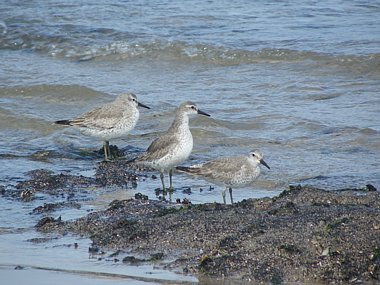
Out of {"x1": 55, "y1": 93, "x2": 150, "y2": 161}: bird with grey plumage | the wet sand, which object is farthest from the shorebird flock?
the wet sand

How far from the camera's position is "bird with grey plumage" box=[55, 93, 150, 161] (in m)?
11.4

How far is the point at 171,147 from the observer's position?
977 cm

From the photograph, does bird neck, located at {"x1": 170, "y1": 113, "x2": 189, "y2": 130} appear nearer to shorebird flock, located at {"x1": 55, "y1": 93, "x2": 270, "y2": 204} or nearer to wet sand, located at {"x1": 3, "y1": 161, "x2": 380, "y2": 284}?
shorebird flock, located at {"x1": 55, "y1": 93, "x2": 270, "y2": 204}

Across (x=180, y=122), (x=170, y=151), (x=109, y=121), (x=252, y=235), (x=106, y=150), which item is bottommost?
(x=106, y=150)

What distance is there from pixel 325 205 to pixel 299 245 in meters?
1.22

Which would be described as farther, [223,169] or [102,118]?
[102,118]

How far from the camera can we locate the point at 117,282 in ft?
20.8

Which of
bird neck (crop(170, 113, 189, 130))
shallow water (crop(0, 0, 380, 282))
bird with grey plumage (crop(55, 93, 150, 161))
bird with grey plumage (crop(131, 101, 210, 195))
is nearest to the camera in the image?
bird with grey plumage (crop(131, 101, 210, 195))

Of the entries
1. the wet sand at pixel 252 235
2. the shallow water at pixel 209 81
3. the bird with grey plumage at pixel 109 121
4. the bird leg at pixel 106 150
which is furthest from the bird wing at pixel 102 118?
the wet sand at pixel 252 235

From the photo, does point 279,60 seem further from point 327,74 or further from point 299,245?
point 299,245

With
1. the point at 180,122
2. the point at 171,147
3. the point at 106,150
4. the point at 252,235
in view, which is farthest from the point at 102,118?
the point at 252,235

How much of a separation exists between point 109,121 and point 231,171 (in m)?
2.89

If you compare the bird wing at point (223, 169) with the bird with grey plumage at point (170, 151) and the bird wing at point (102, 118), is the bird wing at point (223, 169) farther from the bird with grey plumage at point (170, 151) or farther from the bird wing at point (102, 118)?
the bird wing at point (102, 118)

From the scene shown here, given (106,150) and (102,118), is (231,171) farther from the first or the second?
(102,118)
